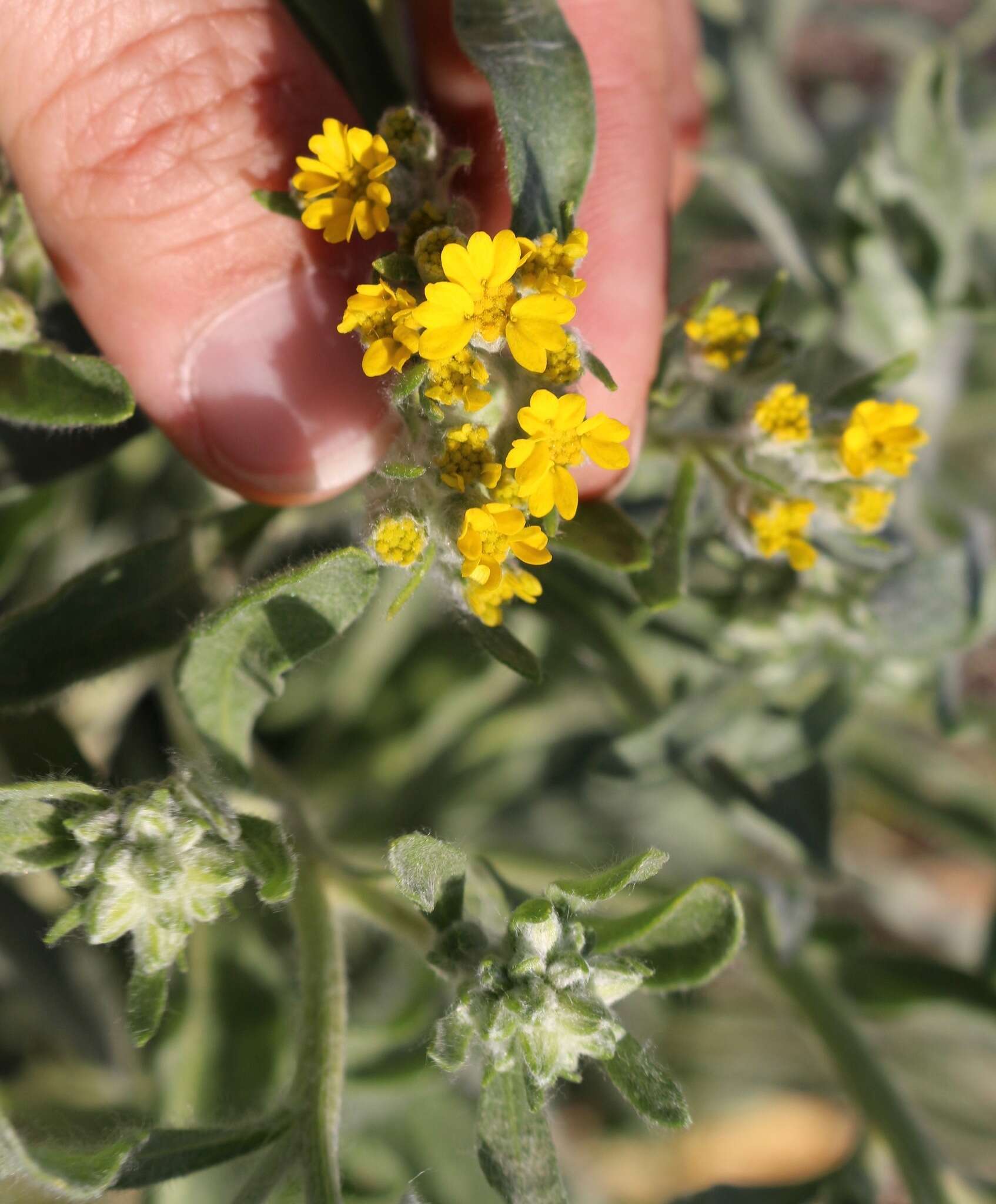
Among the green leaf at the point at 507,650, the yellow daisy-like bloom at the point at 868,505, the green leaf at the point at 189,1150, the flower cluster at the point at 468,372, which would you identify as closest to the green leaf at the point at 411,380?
the flower cluster at the point at 468,372

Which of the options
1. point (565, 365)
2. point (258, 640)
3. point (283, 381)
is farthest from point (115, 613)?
point (565, 365)

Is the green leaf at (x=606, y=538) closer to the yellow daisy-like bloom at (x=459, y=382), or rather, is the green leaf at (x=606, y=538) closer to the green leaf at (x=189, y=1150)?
the yellow daisy-like bloom at (x=459, y=382)

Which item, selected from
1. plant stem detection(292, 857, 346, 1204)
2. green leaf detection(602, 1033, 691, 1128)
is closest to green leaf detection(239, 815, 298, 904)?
plant stem detection(292, 857, 346, 1204)

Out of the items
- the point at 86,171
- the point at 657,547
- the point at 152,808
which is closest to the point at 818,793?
the point at 657,547

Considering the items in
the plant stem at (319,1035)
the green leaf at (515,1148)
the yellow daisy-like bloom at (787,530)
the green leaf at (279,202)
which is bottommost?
the green leaf at (515,1148)

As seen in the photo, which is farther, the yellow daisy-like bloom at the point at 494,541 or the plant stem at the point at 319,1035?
the plant stem at the point at 319,1035

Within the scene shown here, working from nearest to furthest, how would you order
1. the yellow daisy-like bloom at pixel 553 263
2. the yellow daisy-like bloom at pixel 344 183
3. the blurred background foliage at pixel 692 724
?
the yellow daisy-like bloom at pixel 553 263, the yellow daisy-like bloom at pixel 344 183, the blurred background foliage at pixel 692 724

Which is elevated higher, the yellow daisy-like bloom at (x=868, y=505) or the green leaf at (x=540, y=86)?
the green leaf at (x=540, y=86)
